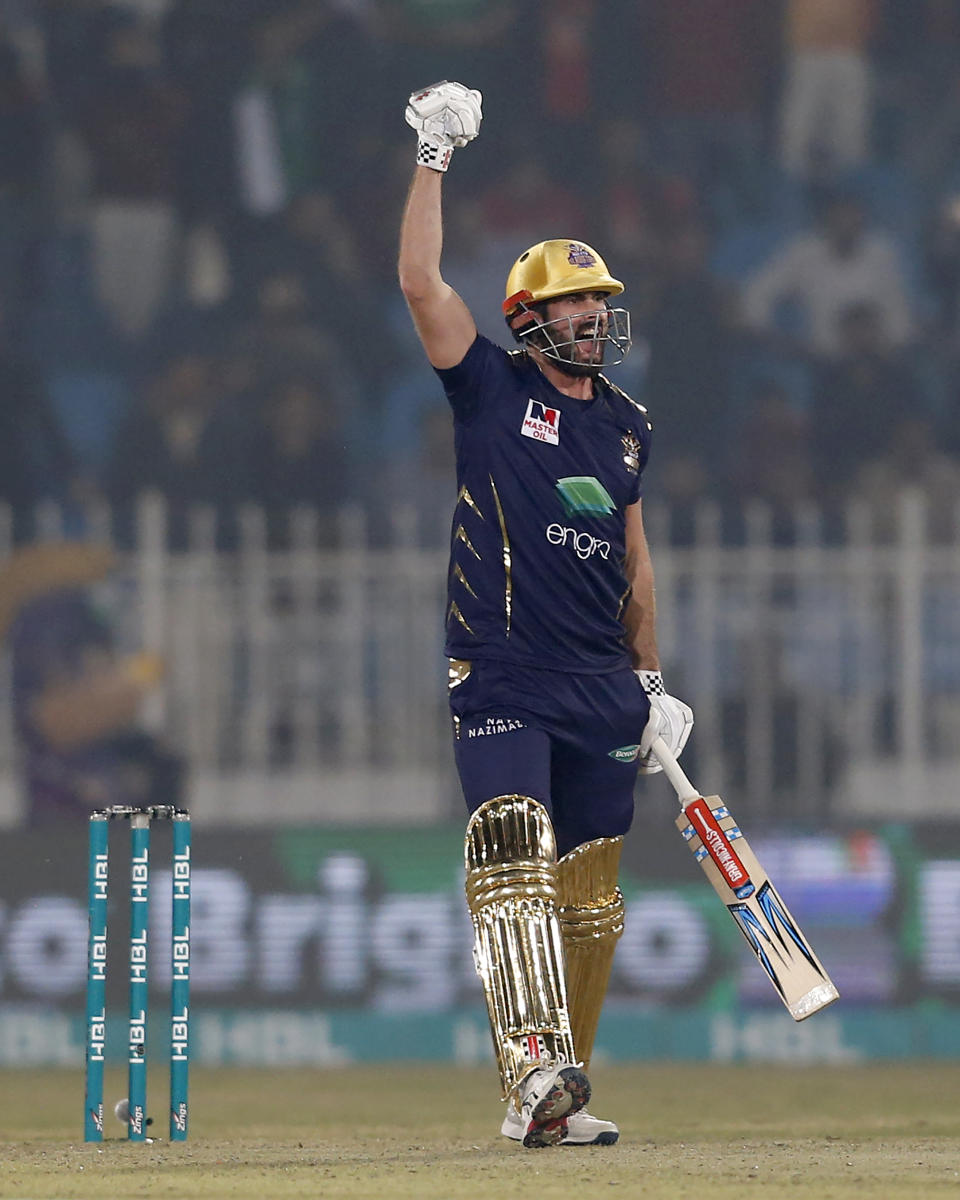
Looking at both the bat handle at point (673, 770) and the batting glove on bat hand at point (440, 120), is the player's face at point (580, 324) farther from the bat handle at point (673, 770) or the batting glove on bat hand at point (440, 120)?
the bat handle at point (673, 770)

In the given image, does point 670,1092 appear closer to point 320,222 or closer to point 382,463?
point 382,463

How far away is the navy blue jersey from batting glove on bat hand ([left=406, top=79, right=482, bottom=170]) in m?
0.43

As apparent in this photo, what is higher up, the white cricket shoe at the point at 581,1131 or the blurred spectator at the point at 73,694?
the blurred spectator at the point at 73,694

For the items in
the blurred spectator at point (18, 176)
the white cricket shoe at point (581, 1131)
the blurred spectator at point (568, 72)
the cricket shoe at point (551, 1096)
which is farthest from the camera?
the blurred spectator at point (568, 72)

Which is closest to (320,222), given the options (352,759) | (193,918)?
A: (352,759)

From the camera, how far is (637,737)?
520 cm

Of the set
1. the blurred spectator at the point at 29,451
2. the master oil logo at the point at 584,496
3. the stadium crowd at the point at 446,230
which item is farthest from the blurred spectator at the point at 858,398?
the master oil logo at the point at 584,496

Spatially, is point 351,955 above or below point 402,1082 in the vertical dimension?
above

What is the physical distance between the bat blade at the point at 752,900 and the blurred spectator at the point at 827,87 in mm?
10895

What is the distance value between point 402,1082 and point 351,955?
81 centimetres

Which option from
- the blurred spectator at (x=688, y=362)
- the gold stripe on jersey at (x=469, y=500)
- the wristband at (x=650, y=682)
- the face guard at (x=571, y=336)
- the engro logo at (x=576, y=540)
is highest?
the blurred spectator at (x=688, y=362)

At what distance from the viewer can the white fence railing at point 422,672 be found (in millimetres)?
10914

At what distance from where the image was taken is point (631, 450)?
5273 mm

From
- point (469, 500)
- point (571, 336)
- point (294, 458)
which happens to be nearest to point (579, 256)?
point (571, 336)
